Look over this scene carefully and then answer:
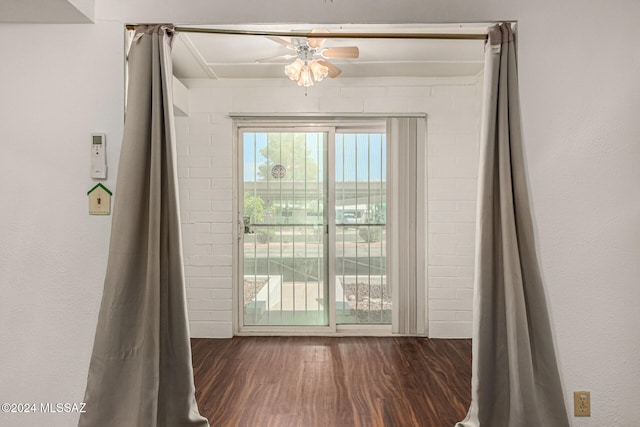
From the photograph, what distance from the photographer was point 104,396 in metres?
1.80

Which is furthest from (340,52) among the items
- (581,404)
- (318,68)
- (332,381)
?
(581,404)

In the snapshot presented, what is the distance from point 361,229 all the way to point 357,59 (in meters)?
1.59

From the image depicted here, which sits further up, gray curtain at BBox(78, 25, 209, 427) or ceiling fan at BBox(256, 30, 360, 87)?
ceiling fan at BBox(256, 30, 360, 87)

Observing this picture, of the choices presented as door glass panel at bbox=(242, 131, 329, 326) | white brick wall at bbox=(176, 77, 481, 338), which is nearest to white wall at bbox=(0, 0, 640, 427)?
white brick wall at bbox=(176, 77, 481, 338)

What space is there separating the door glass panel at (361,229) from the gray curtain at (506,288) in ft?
6.78

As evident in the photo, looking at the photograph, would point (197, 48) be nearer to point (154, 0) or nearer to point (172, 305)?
point (154, 0)

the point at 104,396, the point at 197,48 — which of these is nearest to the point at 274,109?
the point at 197,48

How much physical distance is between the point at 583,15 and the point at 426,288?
2612 millimetres

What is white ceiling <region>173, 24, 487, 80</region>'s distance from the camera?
2.97m

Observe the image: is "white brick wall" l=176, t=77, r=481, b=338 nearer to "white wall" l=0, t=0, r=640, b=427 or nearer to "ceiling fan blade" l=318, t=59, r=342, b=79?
"ceiling fan blade" l=318, t=59, r=342, b=79

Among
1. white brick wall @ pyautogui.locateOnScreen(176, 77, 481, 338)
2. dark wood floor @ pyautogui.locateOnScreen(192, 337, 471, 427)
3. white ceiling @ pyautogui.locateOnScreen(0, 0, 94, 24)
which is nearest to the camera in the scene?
white ceiling @ pyautogui.locateOnScreen(0, 0, 94, 24)

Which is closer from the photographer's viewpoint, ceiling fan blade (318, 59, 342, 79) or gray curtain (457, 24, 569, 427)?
gray curtain (457, 24, 569, 427)

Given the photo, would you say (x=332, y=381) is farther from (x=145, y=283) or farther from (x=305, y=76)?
(x=305, y=76)

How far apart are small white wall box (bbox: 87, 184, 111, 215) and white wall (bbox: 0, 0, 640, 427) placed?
0.06 meters
